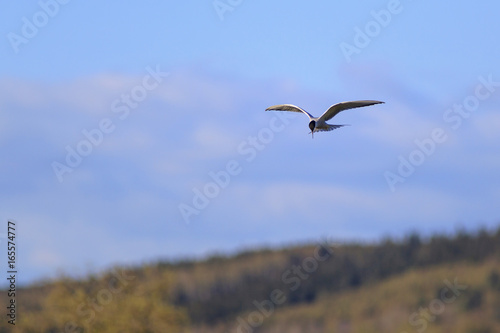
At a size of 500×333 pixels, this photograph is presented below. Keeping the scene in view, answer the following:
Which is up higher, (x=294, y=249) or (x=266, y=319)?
(x=294, y=249)

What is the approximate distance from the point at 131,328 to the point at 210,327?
17399 millimetres

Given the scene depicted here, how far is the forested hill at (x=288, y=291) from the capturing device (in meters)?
46.7

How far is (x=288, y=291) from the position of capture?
217 feet

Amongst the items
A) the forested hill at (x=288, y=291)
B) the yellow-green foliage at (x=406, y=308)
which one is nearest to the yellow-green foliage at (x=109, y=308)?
the forested hill at (x=288, y=291)

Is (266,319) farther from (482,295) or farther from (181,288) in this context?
(482,295)

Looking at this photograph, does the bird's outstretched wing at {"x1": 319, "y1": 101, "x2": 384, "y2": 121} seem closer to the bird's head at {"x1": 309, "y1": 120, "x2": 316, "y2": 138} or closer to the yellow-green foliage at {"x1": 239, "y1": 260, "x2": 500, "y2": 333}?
the bird's head at {"x1": 309, "y1": 120, "x2": 316, "y2": 138}

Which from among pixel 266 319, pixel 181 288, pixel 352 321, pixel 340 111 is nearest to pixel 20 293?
pixel 181 288

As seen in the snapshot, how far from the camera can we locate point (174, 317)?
4569cm

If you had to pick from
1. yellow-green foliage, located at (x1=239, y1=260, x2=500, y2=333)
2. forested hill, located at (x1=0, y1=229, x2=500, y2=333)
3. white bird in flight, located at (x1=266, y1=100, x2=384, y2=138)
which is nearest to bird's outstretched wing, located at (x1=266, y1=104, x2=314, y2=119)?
white bird in flight, located at (x1=266, y1=100, x2=384, y2=138)

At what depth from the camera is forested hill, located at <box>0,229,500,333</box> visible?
46.7 metres

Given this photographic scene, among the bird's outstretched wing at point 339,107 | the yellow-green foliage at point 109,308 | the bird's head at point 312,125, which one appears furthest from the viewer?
the yellow-green foliage at point 109,308

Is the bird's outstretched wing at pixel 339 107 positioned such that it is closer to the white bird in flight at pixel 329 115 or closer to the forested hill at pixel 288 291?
the white bird in flight at pixel 329 115

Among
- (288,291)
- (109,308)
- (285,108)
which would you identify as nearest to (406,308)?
(288,291)

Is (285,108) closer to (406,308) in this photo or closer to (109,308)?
(109,308)
